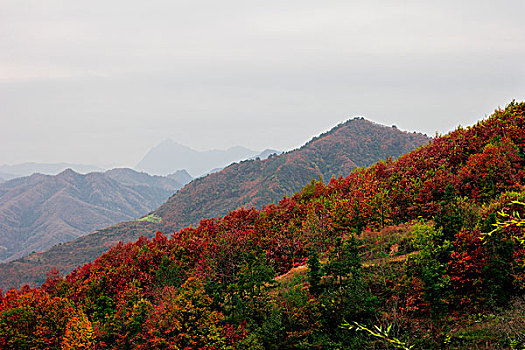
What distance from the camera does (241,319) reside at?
22.2m

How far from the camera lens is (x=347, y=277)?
74.5ft

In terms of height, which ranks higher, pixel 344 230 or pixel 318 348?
pixel 344 230

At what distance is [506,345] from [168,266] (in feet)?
91.2

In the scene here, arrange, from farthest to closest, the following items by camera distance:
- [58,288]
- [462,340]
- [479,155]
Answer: [58,288], [479,155], [462,340]

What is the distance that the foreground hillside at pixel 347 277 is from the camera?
19109 mm

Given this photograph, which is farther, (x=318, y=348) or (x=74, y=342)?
(x=74, y=342)

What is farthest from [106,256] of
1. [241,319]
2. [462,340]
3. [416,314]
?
[462,340]

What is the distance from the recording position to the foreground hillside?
19109mm

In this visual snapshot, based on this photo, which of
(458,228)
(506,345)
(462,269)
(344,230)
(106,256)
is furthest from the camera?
(106,256)

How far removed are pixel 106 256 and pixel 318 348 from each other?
30023mm

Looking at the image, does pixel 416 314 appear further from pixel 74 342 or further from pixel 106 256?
pixel 106 256

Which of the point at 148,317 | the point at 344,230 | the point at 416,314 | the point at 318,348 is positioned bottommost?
the point at 318,348

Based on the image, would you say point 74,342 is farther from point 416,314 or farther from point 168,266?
point 416,314

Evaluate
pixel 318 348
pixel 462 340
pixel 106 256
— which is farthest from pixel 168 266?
pixel 462 340
